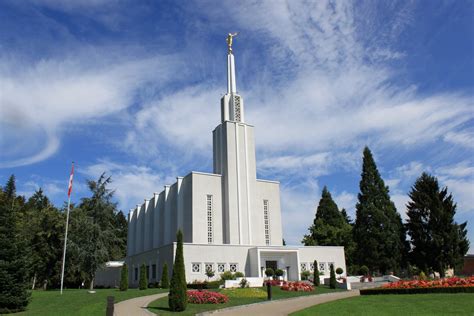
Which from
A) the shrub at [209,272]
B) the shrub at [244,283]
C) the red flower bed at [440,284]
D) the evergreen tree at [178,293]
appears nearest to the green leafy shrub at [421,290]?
the red flower bed at [440,284]

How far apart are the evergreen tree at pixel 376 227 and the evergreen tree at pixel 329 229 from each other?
10.3 meters

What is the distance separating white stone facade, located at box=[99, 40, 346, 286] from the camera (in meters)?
38.8

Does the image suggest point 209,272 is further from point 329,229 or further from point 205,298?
point 329,229

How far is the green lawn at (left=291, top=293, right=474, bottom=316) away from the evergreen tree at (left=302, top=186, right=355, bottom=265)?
36.7 metres

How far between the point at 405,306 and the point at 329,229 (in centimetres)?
4191

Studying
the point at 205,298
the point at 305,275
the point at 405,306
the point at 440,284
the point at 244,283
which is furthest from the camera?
the point at 305,275

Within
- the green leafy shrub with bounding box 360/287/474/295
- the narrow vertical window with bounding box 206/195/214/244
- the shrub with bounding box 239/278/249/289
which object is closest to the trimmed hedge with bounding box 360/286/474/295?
the green leafy shrub with bounding box 360/287/474/295

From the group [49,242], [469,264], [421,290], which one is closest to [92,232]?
[49,242]

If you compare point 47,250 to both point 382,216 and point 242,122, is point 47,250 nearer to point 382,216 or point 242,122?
point 242,122

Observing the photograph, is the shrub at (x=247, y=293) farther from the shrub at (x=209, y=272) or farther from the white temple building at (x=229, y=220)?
the white temple building at (x=229, y=220)

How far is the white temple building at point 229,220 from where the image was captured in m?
38.8

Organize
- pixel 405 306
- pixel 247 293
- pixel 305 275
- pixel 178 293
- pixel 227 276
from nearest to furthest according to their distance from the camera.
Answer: pixel 405 306, pixel 178 293, pixel 247 293, pixel 227 276, pixel 305 275

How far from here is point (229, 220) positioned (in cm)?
4262

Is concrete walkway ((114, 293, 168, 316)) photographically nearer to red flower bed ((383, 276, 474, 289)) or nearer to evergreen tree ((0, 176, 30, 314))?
evergreen tree ((0, 176, 30, 314))
